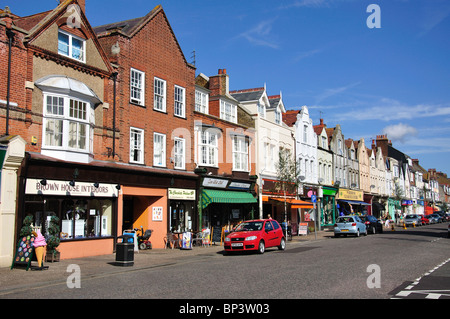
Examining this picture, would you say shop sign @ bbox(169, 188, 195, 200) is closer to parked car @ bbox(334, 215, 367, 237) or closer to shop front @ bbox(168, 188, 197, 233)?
shop front @ bbox(168, 188, 197, 233)

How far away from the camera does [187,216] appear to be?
2716 centimetres

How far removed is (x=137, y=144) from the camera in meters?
23.4

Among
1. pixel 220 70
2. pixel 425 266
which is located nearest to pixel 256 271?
pixel 425 266

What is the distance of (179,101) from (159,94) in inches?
75.1

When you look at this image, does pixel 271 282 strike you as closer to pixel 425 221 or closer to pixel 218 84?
pixel 218 84

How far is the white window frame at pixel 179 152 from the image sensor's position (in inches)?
1031

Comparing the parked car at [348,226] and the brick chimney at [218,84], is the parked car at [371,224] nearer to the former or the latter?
the parked car at [348,226]

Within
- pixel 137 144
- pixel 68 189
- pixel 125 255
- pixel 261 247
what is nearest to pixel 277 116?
pixel 137 144

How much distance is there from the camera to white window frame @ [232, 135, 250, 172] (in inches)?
1254

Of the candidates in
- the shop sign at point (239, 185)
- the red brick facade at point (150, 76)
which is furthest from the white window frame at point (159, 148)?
the shop sign at point (239, 185)

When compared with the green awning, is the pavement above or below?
below

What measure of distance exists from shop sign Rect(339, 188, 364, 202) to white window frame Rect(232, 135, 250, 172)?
911 inches
